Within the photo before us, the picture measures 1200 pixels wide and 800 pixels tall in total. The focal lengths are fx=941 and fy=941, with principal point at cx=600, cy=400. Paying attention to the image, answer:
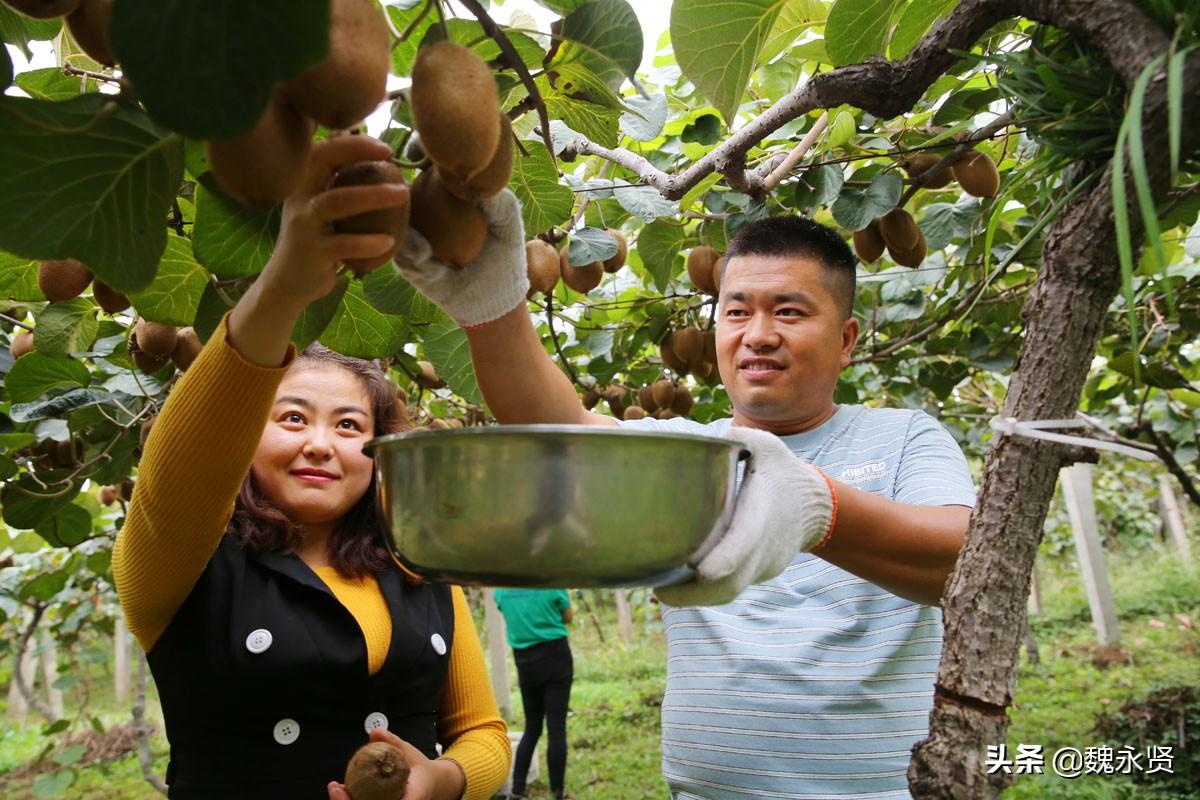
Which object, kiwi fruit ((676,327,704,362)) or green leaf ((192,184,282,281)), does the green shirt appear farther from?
→ green leaf ((192,184,282,281))

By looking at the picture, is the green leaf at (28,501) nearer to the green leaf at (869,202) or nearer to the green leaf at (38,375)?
the green leaf at (38,375)

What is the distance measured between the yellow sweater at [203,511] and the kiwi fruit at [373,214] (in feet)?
1.03

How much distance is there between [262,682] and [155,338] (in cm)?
58

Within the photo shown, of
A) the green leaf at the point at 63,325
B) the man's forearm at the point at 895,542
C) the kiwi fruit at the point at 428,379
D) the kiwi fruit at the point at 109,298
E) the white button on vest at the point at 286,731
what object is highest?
the kiwi fruit at the point at 428,379

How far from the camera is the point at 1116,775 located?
13.6 ft

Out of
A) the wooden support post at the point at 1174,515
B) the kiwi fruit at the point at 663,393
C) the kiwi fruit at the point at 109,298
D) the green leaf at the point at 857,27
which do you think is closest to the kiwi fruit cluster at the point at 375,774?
the kiwi fruit at the point at 109,298

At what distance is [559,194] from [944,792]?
75cm

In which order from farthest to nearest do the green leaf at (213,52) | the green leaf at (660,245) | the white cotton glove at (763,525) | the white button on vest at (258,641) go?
the green leaf at (660,245), the white button on vest at (258,641), the white cotton glove at (763,525), the green leaf at (213,52)

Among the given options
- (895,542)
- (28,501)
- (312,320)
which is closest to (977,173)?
(895,542)

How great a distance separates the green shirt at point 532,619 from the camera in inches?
195

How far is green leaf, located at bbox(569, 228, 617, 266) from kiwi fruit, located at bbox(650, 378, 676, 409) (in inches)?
42.4

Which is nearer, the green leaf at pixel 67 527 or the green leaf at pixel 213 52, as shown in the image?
the green leaf at pixel 213 52

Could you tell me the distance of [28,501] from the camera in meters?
2.05

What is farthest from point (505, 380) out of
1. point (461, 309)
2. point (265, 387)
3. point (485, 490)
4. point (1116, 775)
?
point (1116, 775)
